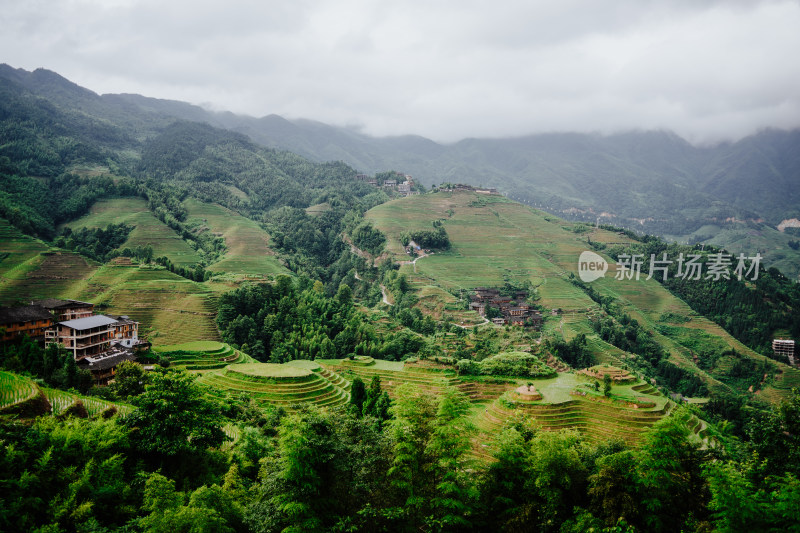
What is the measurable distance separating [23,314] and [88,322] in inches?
147

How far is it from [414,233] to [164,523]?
68931 mm

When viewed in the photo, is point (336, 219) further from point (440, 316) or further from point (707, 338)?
point (707, 338)

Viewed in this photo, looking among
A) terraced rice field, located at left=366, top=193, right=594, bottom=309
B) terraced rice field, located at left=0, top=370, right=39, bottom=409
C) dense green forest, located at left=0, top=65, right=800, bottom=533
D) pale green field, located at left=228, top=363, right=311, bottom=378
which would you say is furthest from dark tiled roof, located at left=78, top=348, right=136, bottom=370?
terraced rice field, located at left=366, top=193, right=594, bottom=309

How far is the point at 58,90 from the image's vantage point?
6363 inches

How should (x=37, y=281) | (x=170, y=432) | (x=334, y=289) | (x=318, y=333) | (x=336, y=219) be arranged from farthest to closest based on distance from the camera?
(x=336, y=219), (x=334, y=289), (x=318, y=333), (x=37, y=281), (x=170, y=432)

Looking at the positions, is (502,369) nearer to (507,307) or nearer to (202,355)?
(202,355)

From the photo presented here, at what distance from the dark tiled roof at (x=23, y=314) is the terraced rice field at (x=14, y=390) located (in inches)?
542

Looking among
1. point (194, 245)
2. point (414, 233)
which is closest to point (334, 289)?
point (414, 233)

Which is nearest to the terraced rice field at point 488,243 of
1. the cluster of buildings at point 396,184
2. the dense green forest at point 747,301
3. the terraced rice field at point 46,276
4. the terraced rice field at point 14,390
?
the dense green forest at point 747,301

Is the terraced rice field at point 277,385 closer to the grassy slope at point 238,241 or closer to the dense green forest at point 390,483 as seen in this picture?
the dense green forest at point 390,483

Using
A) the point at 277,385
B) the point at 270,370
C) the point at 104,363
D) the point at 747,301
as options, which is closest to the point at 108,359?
the point at 104,363

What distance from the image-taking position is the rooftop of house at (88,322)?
94.9 feet

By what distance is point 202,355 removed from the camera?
3381 cm

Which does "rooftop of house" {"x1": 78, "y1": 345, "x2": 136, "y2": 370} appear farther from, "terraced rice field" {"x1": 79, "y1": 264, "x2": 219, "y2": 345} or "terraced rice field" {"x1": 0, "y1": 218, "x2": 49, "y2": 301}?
"terraced rice field" {"x1": 0, "y1": 218, "x2": 49, "y2": 301}
